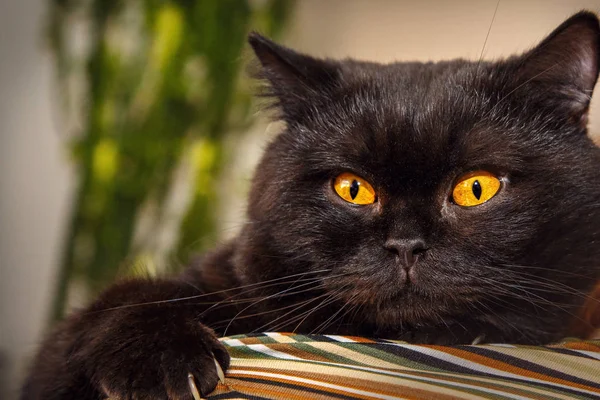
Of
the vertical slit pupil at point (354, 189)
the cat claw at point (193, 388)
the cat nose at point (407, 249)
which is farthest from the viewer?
the vertical slit pupil at point (354, 189)

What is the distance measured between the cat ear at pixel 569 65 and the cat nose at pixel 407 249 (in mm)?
387

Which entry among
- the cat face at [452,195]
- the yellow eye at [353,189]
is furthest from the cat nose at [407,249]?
the yellow eye at [353,189]

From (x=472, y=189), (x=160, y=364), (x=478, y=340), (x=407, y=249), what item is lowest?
(x=160, y=364)

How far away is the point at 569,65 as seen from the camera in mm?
1130

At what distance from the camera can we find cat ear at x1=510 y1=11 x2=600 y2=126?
1089 mm

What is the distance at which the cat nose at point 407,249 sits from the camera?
3.25 feet

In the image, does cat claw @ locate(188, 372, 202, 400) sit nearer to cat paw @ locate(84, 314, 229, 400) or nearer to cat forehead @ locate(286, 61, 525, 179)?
cat paw @ locate(84, 314, 229, 400)

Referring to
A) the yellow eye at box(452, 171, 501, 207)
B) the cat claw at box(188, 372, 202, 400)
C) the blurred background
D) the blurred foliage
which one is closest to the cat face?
the yellow eye at box(452, 171, 501, 207)

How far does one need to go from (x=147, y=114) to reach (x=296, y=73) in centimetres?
139

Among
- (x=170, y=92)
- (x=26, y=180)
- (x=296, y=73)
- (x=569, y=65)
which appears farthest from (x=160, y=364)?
(x=26, y=180)

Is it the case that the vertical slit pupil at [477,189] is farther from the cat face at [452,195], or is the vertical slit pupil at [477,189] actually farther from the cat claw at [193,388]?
the cat claw at [193,388]

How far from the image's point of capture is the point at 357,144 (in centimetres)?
110

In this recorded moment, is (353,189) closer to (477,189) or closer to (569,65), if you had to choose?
(477,189)

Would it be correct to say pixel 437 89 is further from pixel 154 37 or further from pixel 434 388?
pixel 154 37
